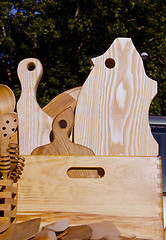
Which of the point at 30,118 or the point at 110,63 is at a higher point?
the point at 110,63

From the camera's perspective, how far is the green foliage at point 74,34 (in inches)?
257

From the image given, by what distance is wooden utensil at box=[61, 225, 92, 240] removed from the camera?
0.74m

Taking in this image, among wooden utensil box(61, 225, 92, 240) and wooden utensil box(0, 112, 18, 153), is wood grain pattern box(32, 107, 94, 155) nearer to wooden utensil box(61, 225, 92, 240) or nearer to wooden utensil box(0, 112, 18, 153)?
wooden utensil box(0, 112, 18, 153)

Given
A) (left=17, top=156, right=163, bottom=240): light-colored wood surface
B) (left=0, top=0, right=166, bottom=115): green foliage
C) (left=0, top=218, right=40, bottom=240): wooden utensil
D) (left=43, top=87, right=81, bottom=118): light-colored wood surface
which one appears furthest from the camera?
(left=0, top=0, right=166, bottom=115): green foliage

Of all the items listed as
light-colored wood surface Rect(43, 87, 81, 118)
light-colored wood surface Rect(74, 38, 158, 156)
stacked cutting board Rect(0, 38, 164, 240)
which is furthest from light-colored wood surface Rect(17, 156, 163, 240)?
light-colored wood surface Rect(43, 87, 81, 118)

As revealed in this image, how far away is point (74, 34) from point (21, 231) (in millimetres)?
6502

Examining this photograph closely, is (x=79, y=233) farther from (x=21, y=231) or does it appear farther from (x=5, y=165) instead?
(x=5, y=165)

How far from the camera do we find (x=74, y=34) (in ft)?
22.6

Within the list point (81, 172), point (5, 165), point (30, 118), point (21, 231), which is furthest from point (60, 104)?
point (21, 231)

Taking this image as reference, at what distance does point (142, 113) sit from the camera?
3.29ft

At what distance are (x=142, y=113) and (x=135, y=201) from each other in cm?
27

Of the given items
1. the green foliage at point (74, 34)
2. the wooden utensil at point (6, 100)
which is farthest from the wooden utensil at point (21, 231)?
the green foliage at point (74, 34)

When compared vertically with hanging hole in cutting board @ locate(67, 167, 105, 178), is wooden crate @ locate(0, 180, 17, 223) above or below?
below

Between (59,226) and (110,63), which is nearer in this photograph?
(59,226)
